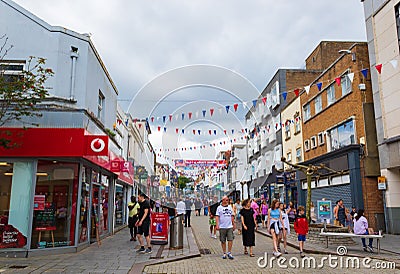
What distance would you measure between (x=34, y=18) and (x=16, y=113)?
12.0 feet

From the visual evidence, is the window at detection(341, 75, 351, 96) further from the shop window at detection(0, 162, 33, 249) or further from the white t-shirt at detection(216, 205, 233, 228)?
the shop window at detection(0, 162, 33, 249)

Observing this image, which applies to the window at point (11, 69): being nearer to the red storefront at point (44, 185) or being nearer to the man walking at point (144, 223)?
the red storefront at point (44, 185)

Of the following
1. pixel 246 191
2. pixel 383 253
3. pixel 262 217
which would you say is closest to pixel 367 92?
pixel 262 217

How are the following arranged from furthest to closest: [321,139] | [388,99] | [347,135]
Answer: [321,139]
[347,135]
[388,99]

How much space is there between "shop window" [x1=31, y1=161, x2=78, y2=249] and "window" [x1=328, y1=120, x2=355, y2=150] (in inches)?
572

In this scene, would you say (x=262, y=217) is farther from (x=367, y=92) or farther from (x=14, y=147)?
(x=14, y=147)

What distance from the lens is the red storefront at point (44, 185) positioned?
992cm

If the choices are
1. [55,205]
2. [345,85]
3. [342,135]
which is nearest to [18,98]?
[55,205]

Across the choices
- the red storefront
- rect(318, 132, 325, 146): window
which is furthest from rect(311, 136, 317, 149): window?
the red storefront

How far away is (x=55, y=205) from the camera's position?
10516 mm

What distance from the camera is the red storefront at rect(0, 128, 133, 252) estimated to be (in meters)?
9.92

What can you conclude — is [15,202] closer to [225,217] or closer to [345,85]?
[225,217]

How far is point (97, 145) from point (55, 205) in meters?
2.17

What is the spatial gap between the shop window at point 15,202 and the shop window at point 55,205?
23 cm
